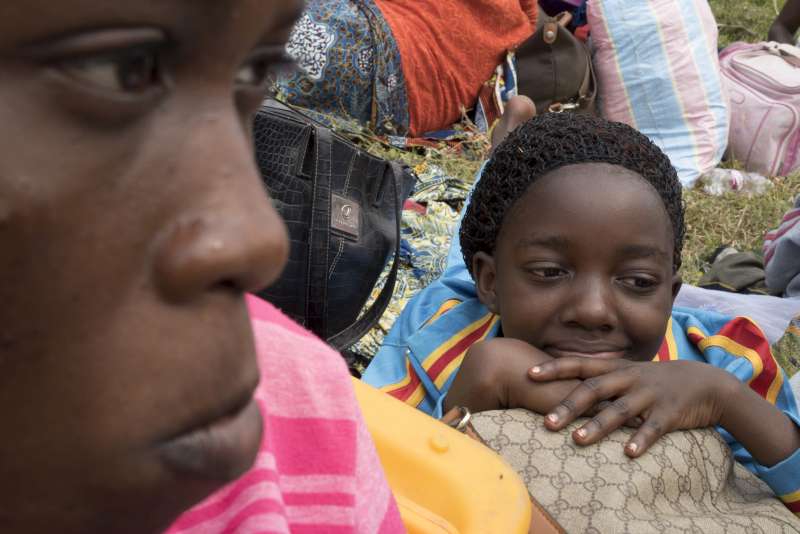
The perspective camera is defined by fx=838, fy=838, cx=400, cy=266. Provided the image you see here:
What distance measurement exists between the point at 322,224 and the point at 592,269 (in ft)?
2.28

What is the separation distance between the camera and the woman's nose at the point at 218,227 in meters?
0.43

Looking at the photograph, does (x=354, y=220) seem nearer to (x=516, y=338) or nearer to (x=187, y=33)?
(x=516, y=338)

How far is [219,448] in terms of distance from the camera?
48 centimetres

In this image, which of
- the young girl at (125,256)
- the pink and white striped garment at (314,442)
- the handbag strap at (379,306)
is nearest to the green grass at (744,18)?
the handbag strap at (379,306)

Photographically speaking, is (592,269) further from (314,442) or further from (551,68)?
(551,68)

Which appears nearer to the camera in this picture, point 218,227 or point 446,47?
point 218,227

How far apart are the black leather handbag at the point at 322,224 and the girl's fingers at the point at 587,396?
0.83 meters


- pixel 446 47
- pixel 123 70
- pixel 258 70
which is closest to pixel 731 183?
pixel 446 47

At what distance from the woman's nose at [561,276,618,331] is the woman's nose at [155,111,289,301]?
1.32 metres

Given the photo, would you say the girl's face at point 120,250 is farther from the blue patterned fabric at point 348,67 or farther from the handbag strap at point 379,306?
the blue patterned fabric at point 348,67

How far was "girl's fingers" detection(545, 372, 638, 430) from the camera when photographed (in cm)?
144

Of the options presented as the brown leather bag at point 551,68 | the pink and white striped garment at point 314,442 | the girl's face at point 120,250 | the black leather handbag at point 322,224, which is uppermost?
the girl's face at point 120,250

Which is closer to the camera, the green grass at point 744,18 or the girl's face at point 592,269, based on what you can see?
the girl's face at point 592,269

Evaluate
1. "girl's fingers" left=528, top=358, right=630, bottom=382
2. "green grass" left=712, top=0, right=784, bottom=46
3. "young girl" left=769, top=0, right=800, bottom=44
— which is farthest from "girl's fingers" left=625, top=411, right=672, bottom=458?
"green grass" left=712, top=0, right=784, bottom=46
